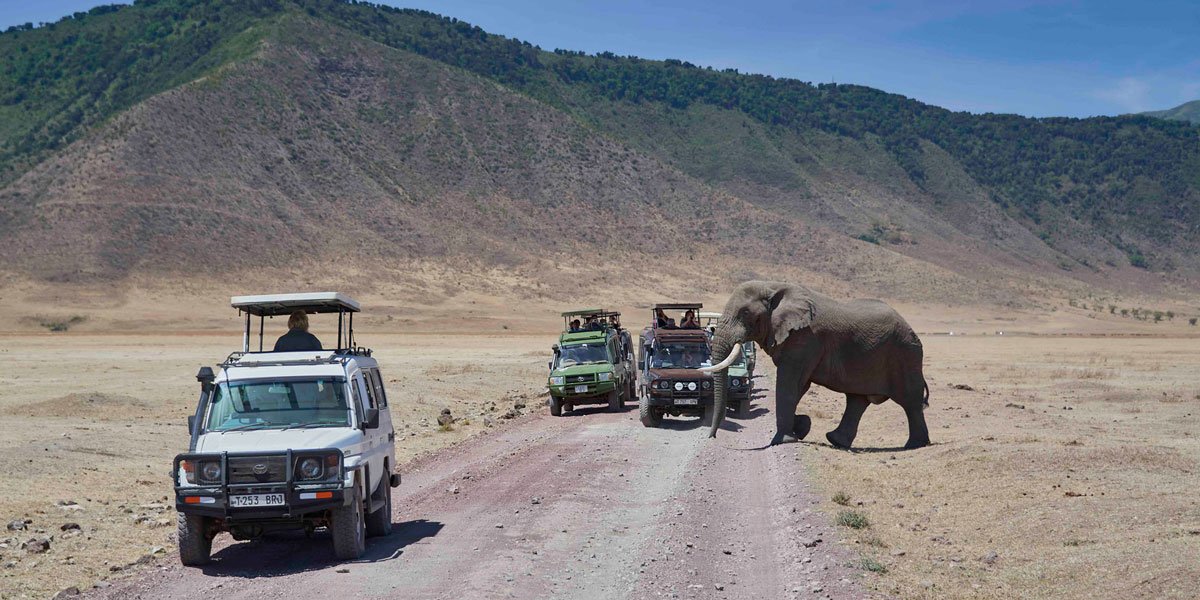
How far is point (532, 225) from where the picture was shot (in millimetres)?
105375

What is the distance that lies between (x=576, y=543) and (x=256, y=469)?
3.19 meters

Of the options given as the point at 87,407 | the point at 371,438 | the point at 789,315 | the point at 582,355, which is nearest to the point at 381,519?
the point at 371,438

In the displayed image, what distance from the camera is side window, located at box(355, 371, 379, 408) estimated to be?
13472 mm

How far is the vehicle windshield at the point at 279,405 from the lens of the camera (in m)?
12.7

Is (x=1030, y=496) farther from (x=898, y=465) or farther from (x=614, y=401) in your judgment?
(x=614, y=401)

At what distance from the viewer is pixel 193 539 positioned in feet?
39.1

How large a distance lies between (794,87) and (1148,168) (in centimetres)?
4916

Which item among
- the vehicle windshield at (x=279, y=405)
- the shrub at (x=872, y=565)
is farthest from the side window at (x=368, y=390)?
the shrub at (x=872, y=565)

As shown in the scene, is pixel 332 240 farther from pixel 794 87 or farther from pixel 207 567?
pixel 794 87

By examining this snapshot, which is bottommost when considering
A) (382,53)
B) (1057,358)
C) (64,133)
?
(1057,358)

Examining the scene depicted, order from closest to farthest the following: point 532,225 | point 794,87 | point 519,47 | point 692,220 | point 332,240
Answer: point 332,240 < point 532,225 < point 692,220 < point 519,47 < point 794,87

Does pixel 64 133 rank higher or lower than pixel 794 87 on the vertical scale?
lower

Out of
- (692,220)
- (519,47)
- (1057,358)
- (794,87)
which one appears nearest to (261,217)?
(692,220)

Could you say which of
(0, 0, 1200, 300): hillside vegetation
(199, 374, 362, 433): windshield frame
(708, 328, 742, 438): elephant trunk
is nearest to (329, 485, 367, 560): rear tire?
(199, 374, 362, 433): windshield frame
